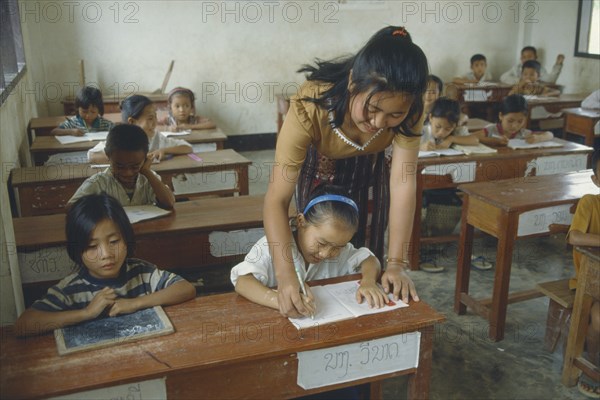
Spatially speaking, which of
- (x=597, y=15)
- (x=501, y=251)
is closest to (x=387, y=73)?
(x=501, y=251)

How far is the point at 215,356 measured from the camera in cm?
127

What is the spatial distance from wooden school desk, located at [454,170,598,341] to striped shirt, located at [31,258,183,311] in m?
1.47

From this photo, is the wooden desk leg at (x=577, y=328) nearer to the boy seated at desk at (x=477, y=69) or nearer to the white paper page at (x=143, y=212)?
the white paper page at (x=143, y=212)

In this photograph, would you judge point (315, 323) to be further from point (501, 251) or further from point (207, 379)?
point (501, 251)

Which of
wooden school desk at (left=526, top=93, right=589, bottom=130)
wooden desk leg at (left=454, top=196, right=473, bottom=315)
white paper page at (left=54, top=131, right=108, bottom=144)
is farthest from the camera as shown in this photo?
wooden school desk at (left=526, top=93, right=589, bottom=130)

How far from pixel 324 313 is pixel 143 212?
3.74ft

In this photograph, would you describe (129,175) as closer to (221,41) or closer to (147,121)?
(147,121)

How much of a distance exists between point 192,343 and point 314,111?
0.66 meters

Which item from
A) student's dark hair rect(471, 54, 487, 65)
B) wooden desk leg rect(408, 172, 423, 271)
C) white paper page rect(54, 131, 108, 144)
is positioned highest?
student's dark hair rect(471, 54, 487, 65)

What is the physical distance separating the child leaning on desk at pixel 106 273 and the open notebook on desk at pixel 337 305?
1.13 feet

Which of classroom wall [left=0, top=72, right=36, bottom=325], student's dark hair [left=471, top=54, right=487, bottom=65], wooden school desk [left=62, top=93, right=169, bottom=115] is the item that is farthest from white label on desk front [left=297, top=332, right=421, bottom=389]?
student's dark hair [left=471, top=54, right=487, bottom=65]

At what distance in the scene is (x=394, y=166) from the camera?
170cm

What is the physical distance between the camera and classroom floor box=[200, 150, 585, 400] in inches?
85.7

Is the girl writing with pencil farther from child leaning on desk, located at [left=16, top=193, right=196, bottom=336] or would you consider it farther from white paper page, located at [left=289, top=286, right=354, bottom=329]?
child leaning on desk, located at [left=16, top=193, right=196, bottom=336]
